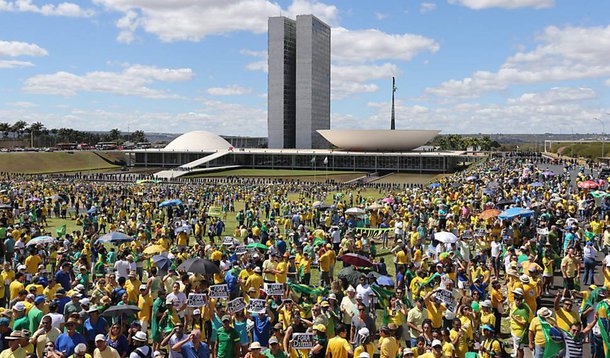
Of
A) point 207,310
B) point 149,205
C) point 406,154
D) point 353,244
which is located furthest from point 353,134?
point 207,310

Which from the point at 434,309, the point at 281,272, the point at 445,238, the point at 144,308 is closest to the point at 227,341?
the point at 144,308

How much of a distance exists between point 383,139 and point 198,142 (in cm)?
3613

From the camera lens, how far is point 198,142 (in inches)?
4119

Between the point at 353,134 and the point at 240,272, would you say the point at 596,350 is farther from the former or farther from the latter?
the point at 353,134

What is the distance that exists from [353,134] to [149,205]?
61.8 m

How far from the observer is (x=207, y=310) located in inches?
361

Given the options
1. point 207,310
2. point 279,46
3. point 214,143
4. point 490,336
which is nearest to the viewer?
point 490,336

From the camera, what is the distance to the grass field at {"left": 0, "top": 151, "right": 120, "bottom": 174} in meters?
78.6

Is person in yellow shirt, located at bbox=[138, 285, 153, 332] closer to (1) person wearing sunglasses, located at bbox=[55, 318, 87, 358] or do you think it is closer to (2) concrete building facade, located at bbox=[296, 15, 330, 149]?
(1) person wearing sunglasses, located at bbox=[55, 318, 87, 358]

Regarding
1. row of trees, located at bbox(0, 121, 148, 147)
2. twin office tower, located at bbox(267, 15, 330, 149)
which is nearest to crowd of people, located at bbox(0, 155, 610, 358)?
twin office tower, located at bbox(267, 15, 330, 149)

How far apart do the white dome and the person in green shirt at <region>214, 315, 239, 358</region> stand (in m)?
94.7

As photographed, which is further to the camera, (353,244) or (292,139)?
(292,139)

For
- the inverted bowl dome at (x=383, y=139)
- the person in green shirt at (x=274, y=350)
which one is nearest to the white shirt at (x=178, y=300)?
the person in green shirt at (x=274, y=350)

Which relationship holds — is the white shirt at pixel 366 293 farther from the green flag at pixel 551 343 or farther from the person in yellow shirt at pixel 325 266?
the person in yellow shirt at pixel 325 266
